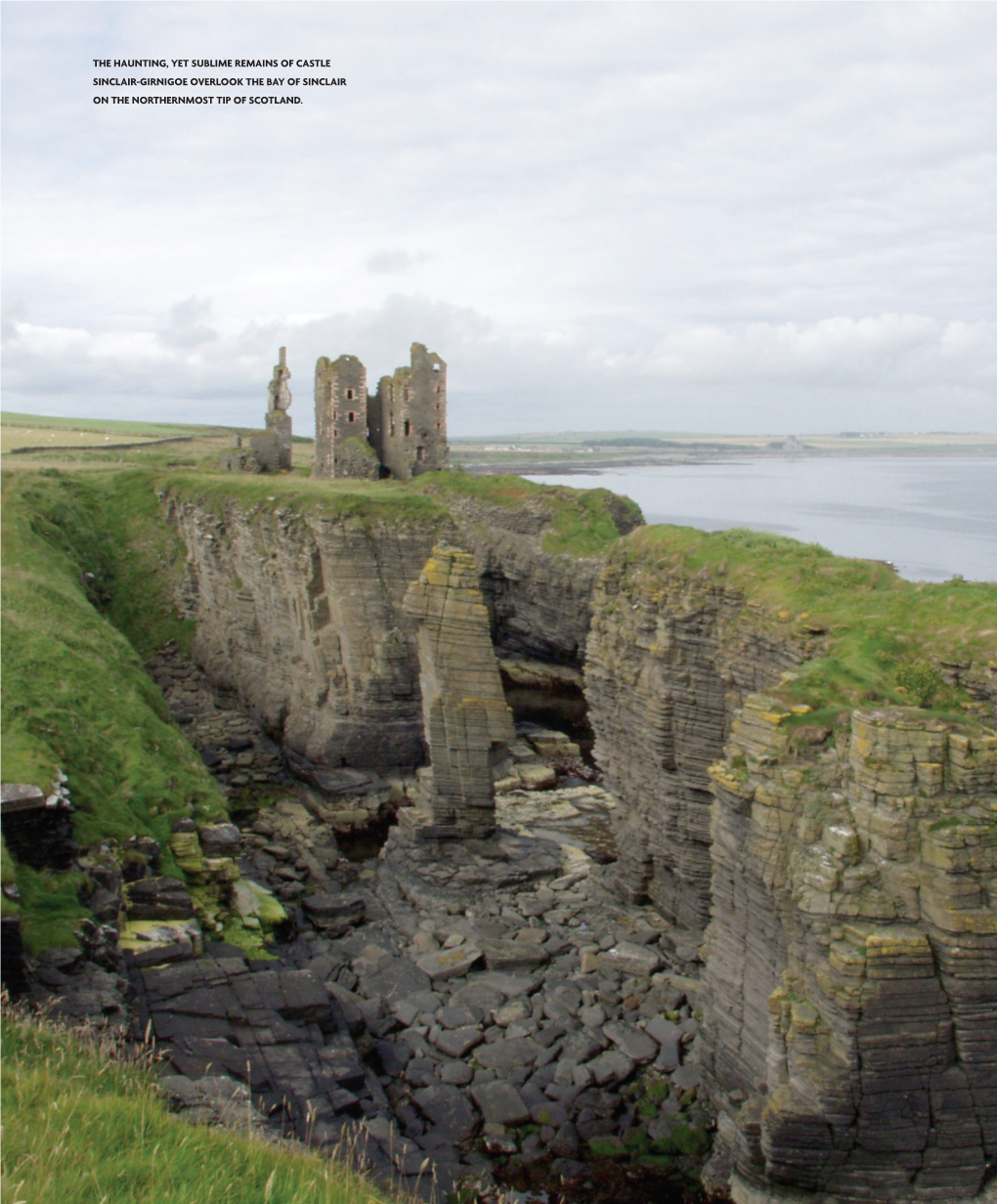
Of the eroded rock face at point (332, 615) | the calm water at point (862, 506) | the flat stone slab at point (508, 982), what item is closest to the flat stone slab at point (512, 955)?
the flat stone slab at point (508, 982)

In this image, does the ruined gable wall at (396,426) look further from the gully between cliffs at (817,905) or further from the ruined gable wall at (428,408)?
the gully between cliffs at (817,905)

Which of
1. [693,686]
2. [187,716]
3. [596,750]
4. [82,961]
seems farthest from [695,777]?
[187,716]

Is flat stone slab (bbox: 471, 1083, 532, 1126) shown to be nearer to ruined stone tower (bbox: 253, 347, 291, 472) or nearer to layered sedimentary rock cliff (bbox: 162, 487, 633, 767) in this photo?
layered sedimentary rock cliff (bbox: 162, 487, 633, 767)

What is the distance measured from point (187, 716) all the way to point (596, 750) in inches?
1021

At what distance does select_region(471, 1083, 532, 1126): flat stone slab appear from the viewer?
17.0 metres

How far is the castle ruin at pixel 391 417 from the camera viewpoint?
205 feet

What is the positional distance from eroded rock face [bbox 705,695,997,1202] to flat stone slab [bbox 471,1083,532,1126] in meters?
5.03

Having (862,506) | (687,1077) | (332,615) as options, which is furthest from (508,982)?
(862,506)

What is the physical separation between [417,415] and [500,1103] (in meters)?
50.9

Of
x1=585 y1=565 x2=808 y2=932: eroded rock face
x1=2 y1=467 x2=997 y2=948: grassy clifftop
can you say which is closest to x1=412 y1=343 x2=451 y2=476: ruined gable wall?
x1=2 y1=467 x2=997 y2=948: grassy clifftop

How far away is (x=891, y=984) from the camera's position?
12164mm

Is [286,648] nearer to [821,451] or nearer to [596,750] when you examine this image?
[596,750]

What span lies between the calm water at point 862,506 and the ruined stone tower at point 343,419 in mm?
16486

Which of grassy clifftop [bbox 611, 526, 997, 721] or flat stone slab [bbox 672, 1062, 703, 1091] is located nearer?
grassy clifftop [bbox 611, 526, 997, 721]
